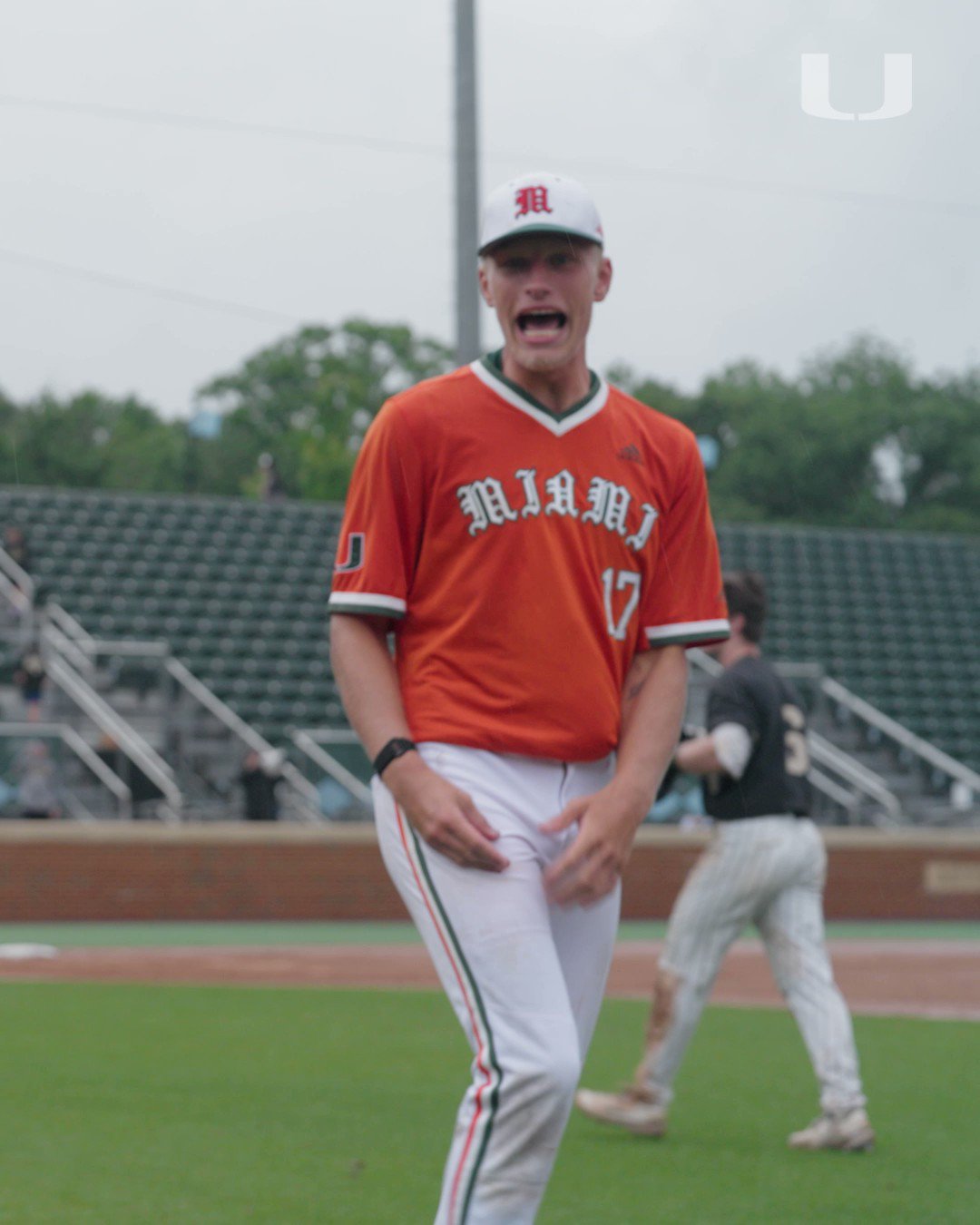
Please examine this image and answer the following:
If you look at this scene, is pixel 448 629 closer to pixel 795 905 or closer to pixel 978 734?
pixel 795 905

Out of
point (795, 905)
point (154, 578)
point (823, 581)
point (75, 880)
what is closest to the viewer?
point (795, 905)

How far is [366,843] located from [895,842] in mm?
6528

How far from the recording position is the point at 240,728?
2361 centimetres

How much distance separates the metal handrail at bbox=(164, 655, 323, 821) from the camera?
860 inches

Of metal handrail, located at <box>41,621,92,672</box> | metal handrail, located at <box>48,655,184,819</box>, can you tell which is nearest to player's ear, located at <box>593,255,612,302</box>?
metal handrail, located at <box>48,655,184,819</box>

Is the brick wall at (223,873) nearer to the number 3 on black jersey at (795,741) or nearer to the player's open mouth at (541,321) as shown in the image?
the number 3 on black jersey at (795,741)

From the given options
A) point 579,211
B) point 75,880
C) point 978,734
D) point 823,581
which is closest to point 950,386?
point 823,581

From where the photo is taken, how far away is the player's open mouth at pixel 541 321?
3656mm

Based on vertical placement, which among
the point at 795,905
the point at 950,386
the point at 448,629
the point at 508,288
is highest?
the point at 950,386

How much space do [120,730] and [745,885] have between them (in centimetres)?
1584

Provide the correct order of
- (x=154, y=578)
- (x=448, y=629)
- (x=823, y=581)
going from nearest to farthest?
(x=448, y=629) → (x=154, y=578) → (x=823, y=581)

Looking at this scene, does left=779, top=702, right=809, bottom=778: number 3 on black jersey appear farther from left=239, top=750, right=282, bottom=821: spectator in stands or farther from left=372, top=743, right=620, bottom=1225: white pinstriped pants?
left=239, top=750, right=282, bottom=821: spectator in stands

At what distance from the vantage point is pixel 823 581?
33125 mm

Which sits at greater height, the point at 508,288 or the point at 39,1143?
the point at 508,288
